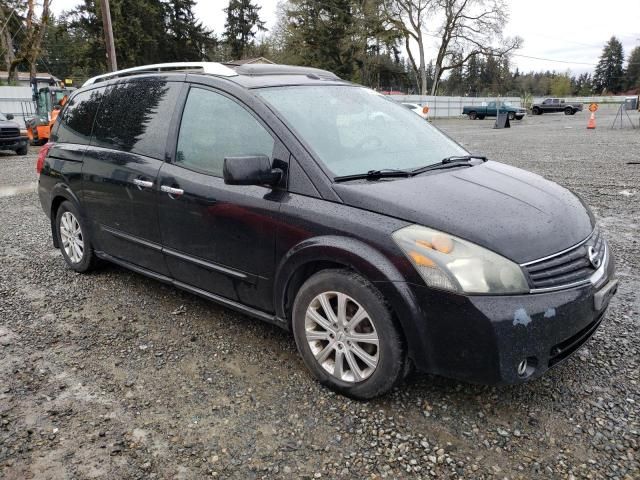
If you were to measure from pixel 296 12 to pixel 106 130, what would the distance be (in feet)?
170

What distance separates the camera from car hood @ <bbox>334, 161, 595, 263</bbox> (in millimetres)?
2508

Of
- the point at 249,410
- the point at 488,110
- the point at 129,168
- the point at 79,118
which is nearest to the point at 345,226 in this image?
the point at 249,410

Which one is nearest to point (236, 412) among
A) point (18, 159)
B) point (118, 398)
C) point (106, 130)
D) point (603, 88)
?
point (118, 398)

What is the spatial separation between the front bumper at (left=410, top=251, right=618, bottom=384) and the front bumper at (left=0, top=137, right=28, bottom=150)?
16.8 meters

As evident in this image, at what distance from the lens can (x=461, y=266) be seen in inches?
95.1

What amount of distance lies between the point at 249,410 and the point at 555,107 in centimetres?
5115

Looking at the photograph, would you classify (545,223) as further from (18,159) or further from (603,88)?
(603,88)

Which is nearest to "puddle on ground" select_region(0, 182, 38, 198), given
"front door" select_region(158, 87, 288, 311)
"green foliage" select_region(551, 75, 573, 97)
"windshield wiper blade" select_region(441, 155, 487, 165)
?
"front door" select_region(158, 87, 288, 311)

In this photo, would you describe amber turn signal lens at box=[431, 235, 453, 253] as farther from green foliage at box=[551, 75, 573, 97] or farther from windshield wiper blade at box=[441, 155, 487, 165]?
green foliage at box=[551, 75, 573, 97]

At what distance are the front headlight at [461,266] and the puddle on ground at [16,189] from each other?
9.09 m

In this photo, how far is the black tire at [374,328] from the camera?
2578 mm

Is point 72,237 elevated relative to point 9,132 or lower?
lower

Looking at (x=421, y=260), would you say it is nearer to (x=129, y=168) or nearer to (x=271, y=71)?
(x=271, y=71)

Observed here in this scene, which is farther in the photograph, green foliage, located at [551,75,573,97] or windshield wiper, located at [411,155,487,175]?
green foliage, located at [551,75,573,97]
